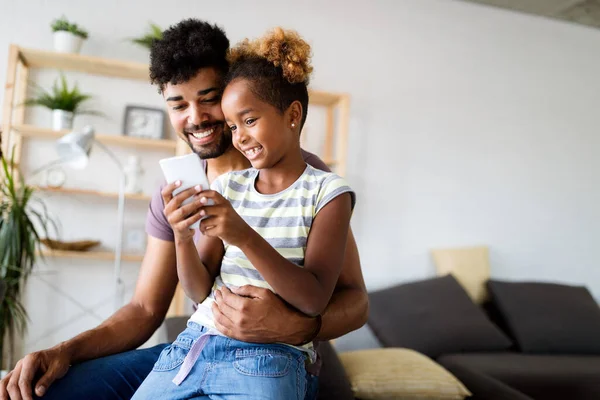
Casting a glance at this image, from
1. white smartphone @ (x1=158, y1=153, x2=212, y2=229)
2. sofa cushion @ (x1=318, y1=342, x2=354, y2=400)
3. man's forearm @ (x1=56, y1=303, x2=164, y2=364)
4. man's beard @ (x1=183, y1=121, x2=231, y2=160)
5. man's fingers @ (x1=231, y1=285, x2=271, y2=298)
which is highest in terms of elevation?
man's beard @ (x1=183, y1=121, x2=231, y2=160)

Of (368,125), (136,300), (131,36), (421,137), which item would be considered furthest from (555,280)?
(136,300)

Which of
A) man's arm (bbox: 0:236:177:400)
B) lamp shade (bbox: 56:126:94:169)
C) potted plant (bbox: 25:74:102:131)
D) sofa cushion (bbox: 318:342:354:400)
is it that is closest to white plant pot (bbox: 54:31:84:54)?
potted plant (bbox: 25:74:102:131)

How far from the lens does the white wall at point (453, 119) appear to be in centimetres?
406

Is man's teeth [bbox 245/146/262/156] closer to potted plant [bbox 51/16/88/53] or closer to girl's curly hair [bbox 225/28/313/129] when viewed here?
girl's curly hair [bbox 225/28/313/129]

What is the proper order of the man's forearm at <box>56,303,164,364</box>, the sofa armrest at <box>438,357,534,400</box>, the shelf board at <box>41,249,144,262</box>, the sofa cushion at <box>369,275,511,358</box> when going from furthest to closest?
1. the sofa cushion at <box>369,275,511,358</box>
2. the shelf board at <box>41,249,144,262</box>
3. the sofa armrest at <box>438,357,534,400</box>
4. the man's forearm at <box>56,303,164,364</box>

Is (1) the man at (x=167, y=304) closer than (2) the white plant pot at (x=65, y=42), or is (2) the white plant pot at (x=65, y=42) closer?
(1) the man at (x=167, y=304)

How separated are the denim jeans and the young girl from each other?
0.60 feet

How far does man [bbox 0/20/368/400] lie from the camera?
1.11 m

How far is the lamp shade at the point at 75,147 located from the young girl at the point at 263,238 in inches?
69.2

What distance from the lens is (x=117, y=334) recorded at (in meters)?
1.45

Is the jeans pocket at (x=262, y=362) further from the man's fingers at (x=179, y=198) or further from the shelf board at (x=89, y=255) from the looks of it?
the shelf board at (x=89, y=255)

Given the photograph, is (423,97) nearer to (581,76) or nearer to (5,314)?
(581,76)

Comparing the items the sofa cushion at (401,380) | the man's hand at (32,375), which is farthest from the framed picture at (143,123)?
the man's hand at (32,375)

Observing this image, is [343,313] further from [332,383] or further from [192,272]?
[332,383]
